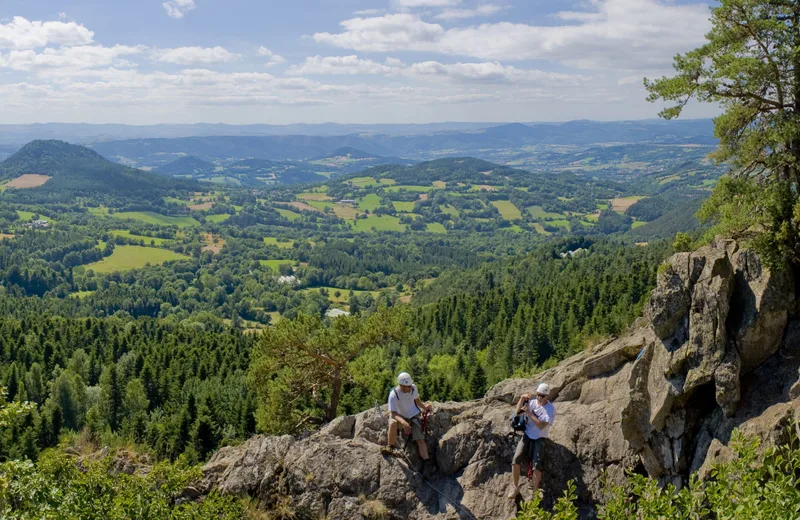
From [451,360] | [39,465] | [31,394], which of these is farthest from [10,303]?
[39,465]

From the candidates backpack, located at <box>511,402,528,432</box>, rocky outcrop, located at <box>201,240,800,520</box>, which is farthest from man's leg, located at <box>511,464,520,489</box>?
backpack, located at <box>511,402,528,432</box>

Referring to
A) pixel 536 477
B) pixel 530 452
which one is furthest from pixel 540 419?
pixel 536 477

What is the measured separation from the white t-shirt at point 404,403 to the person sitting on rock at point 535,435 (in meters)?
3.73

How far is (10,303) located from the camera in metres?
156

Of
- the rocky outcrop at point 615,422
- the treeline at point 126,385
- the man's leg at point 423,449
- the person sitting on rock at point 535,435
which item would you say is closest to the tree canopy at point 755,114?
the rocky outcrop at point 615,422

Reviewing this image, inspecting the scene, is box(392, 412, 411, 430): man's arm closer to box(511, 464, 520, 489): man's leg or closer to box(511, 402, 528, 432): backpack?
box(511, 402, 528, 432): backpack

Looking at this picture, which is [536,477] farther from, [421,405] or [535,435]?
[421,405]

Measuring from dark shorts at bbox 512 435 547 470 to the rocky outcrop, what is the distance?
0.90 meters

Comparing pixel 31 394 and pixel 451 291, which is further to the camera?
pixel 451 291

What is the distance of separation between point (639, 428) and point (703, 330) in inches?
144

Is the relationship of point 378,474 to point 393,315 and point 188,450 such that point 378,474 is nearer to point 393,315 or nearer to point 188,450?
point 393,315

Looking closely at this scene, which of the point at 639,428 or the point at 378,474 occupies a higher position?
the point at 639,428

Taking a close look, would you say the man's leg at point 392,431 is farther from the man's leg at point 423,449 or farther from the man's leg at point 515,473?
the man's leg at point 515,473

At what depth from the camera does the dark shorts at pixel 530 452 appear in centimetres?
1841
